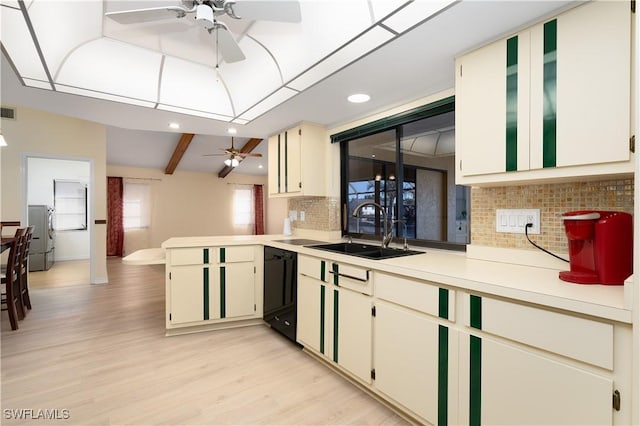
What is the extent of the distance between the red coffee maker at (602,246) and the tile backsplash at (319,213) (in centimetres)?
218

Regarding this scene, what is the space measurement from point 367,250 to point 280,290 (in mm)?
910

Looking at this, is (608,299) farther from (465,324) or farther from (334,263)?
(334,263)

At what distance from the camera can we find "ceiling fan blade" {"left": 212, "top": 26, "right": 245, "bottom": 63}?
5.75ft

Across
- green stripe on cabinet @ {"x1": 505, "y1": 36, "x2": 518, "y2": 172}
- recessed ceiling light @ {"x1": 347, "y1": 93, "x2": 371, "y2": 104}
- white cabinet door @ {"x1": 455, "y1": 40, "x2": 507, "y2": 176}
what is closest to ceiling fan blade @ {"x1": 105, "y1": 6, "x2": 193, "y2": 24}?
recessed ceiling light @ {"x1": 347, "y1": 93, "x2": 371, "y2": 104}

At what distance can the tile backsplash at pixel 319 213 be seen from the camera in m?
3.27

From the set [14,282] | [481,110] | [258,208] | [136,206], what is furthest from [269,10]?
[258,208]

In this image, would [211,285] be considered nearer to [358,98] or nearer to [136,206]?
[358,98]

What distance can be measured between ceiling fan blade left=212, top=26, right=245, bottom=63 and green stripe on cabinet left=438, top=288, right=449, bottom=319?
6.08 feet

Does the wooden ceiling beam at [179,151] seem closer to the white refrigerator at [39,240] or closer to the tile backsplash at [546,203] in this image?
the white refrigerator at [39,240]

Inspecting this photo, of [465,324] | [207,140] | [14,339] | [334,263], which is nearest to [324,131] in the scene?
[334,263]

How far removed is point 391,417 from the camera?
1.75 metres

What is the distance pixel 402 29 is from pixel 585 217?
3.94 feet

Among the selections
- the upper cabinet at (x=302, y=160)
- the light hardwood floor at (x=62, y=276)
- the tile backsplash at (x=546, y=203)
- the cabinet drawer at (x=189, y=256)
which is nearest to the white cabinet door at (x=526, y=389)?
the tile backsplash at (x=546, y=203)

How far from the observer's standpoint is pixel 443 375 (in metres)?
1.48
